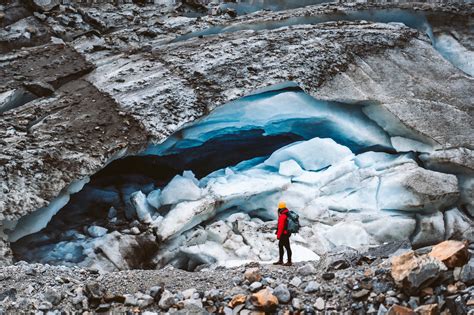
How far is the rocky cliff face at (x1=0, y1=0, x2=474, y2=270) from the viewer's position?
863 cm

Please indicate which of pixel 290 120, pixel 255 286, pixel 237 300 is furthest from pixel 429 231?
pixel 237 300

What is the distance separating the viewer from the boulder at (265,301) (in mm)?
5703

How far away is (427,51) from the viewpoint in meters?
11.8

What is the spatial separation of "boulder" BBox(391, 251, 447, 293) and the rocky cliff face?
2983 mm

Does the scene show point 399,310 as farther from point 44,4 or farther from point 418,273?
point 44,4

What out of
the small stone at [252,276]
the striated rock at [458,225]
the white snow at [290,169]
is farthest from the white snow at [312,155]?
the small stone at [252,276]

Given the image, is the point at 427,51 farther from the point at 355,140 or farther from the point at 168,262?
the point at 168,262

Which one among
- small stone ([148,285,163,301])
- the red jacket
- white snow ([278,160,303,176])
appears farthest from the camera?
white snow ([278,160,303,176])

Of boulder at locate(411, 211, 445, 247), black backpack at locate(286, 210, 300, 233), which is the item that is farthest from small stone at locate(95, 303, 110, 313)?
boulder at locate(411, 211, 445, 247)

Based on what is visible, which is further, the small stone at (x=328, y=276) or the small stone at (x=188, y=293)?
the small stone at (x=328, y=276)

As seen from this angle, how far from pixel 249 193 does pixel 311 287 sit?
354 centimetres

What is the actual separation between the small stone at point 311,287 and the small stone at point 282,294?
230mm

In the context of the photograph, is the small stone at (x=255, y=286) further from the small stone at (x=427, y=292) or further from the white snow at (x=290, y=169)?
the white snow at (x=290, y=169)

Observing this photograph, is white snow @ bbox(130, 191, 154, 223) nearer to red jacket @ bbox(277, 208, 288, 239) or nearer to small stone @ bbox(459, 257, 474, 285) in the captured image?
red jacket @ bbox(277, 208, 288, 239)
